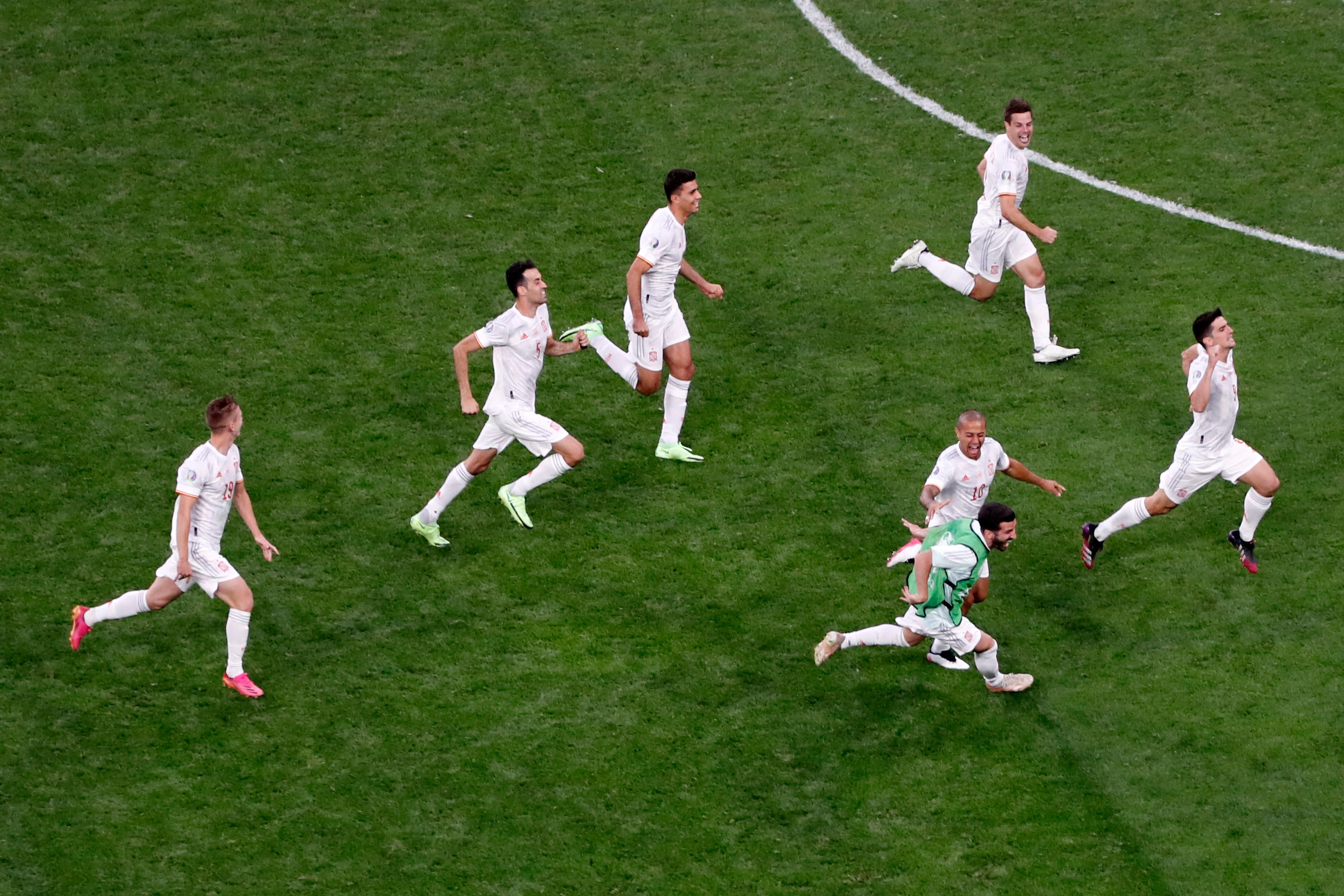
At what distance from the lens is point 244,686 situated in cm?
1145

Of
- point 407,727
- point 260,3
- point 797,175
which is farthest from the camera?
point 260,3

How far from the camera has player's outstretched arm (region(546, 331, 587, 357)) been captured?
520 inches

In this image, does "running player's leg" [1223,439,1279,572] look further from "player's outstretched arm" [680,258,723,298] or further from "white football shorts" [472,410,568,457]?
"white football shorts" [472,410,568,457]

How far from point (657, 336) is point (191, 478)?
4.49 m

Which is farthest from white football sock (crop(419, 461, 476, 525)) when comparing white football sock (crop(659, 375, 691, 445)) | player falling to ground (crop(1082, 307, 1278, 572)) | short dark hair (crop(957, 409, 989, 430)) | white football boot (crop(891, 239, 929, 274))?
white football boot (crop(891, 239, 929, 274))

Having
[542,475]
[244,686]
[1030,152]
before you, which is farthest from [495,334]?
[1030,152]

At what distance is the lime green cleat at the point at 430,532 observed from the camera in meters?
13.1

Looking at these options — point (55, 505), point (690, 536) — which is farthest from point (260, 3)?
point (690, 536)

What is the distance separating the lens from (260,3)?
840 inches

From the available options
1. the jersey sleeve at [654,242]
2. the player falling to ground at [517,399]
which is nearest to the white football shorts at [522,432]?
the player falling to ground at [517,399]

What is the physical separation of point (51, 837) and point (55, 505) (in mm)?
3982

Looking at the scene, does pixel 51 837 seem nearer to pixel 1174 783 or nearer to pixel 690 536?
pixel 690 536

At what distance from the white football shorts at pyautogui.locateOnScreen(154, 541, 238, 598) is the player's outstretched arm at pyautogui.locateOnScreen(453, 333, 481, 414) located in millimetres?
2179

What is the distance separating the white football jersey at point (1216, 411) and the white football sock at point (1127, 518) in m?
0.58
